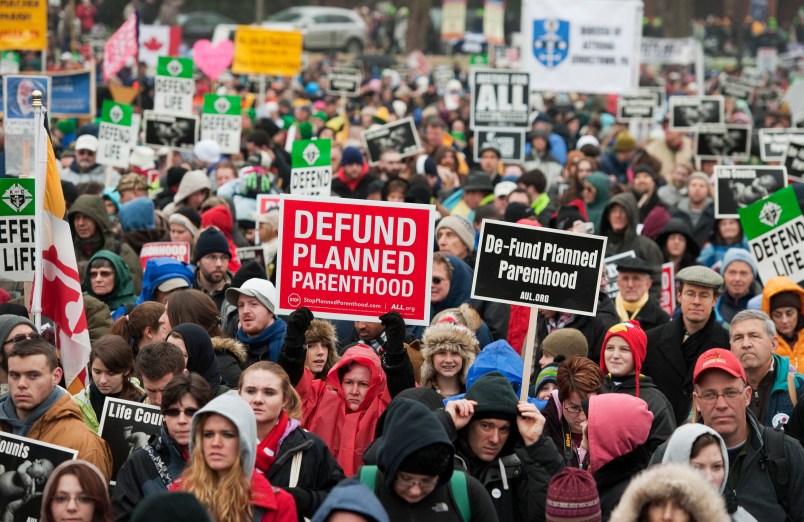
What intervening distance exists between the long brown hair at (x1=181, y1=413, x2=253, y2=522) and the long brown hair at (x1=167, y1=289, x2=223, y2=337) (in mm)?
2656

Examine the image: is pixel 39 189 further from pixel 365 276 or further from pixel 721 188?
pixel 721 188

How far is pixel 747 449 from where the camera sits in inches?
227

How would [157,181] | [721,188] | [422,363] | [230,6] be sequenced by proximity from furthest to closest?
[230,6] → [157,181] → [721,188] → [422,363]

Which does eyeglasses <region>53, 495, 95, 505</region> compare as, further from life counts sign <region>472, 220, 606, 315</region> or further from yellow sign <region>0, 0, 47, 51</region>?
yellow sign <region>0, 0, 47, 51</region>

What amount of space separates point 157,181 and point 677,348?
8.68m

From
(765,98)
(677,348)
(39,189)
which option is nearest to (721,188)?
(677,348)

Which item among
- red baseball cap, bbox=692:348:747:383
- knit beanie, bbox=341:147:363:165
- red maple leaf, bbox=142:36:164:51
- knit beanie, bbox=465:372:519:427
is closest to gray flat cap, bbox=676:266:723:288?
red baseball cap, bbox=692:348:747:383

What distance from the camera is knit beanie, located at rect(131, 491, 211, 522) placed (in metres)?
4.31

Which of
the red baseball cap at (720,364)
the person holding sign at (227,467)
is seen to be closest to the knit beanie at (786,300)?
the red baseball cap at (720,364)

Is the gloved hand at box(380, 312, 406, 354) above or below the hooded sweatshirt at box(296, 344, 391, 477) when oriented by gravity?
above

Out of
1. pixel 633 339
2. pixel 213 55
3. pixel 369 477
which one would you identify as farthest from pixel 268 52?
pixel 369 477

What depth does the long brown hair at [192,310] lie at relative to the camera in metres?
7.64

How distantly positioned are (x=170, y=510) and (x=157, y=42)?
29.3m

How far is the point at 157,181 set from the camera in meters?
15.8
